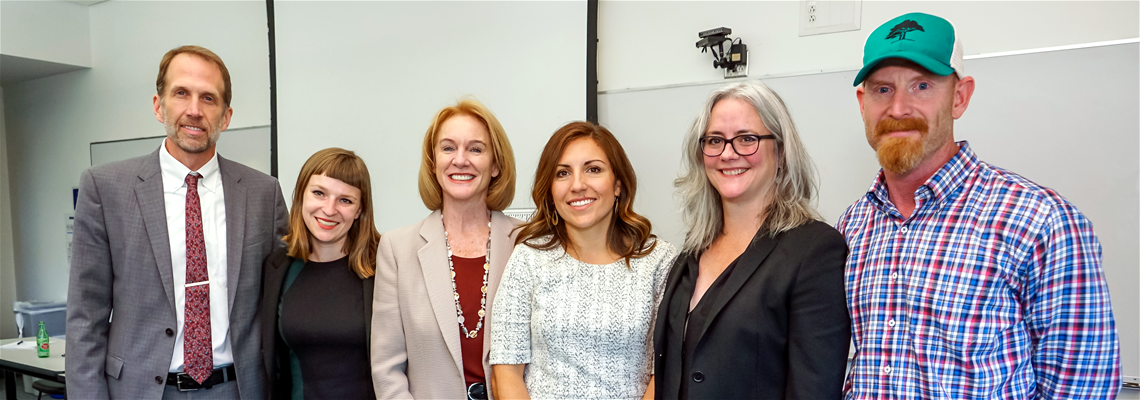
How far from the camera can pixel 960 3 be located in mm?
2727

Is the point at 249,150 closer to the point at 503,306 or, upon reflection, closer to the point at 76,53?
the point at 76,53

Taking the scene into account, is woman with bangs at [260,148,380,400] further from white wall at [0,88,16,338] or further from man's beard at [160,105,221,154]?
white wall at [0,88,16,338]

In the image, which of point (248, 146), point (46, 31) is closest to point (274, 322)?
point (248, 146)

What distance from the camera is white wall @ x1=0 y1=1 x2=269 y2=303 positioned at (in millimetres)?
4840

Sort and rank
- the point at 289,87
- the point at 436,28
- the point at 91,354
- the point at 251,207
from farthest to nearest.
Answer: the point at 289,87, the point at 436,28, the point at 251,207, the point at 91,354

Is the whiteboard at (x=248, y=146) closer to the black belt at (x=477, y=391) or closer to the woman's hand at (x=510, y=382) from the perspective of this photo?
the black belt at (x=477, y=391)

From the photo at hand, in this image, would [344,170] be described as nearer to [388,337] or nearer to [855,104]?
[388,337]

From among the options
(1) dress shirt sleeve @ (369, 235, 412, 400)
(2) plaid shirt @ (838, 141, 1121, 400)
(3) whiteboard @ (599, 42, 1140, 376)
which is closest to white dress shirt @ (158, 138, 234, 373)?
(1) dress shirt sleeve @ (369, 235, 412, 400)

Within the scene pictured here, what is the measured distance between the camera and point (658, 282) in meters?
1.78

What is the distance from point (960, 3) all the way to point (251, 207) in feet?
9.55

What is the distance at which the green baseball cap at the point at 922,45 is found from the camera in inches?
58.4

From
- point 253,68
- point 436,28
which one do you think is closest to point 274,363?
point 436,28

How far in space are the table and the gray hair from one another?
366 cm

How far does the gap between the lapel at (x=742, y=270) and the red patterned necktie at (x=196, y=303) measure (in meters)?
1.60
